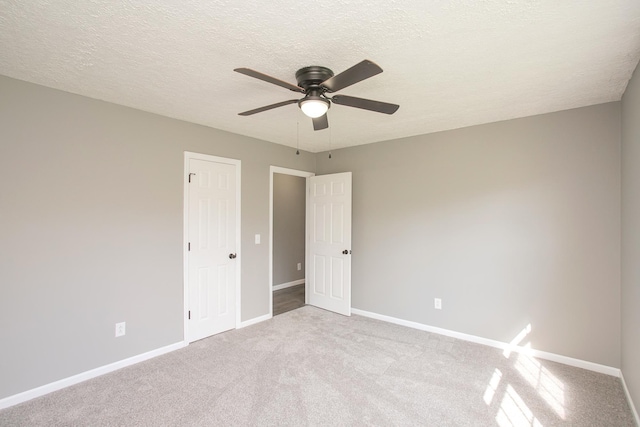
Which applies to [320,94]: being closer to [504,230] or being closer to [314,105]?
[314,105]

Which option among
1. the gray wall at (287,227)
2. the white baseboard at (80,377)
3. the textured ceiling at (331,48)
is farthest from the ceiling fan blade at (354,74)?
the gray wall at (287,227)

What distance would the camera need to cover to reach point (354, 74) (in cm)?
161

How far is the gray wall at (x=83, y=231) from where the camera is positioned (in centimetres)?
230

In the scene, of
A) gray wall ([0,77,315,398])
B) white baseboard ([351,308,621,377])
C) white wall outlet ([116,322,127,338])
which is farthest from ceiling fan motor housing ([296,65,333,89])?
white baseboard ([351,308,621,377])

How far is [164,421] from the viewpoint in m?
2.10

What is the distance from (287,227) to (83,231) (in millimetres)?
3691

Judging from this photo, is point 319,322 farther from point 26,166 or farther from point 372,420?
point 26,166

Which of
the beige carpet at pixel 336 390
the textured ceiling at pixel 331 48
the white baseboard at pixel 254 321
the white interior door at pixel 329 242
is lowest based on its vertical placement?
the beige carpet at pixel 336 390

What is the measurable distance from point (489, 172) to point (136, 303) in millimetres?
3931

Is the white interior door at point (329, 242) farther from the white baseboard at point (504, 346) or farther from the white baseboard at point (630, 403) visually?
the white baseboard at point (630, 403)

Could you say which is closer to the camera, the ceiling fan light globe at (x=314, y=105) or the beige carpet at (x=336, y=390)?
the ceiling fan light globe at (x=314, y=105)

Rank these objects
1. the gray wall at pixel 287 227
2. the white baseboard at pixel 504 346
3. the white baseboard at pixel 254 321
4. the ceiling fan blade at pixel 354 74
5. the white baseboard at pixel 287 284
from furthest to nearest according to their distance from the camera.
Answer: the gray wall at pixel 287 227 < the white baseboard at pixel 287 284 < the white baseboard at pixel 254 321 < the white baseboard at pixel 504 346 < the ceiling fan blade at pixel 354 74

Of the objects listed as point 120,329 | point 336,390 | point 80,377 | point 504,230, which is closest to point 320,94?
point 336,390

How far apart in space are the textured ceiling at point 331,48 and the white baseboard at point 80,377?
243cm
